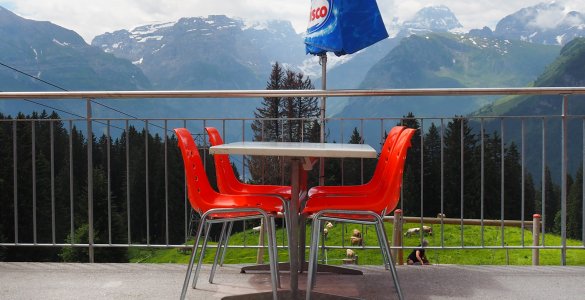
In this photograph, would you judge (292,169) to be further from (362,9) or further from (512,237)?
(512,237)

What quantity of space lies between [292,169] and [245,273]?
1092 millimetres

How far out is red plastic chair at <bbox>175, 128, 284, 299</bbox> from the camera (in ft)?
9.17

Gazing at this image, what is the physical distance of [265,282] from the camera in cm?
354

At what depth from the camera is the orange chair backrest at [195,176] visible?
2.87m

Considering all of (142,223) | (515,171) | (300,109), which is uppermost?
(300,109)

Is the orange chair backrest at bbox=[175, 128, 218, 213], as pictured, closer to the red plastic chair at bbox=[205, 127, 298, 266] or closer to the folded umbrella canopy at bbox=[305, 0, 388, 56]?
the red plastic chair at bbox=[205, 127, 298, 266]

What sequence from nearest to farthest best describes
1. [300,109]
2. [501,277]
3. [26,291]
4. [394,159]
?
[394,159], [26,291], [501,277], [300,109]

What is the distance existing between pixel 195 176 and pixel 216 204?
0.15 m

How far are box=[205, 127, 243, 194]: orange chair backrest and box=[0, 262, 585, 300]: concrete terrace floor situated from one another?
1.66 feet

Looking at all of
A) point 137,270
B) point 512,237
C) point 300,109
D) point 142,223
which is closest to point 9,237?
point 142,223

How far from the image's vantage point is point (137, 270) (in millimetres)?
3934

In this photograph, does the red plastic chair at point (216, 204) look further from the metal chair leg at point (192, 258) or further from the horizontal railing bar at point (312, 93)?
the horizontal railing bar at point (312, 93)

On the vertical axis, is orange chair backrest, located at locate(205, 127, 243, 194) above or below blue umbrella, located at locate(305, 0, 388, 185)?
below

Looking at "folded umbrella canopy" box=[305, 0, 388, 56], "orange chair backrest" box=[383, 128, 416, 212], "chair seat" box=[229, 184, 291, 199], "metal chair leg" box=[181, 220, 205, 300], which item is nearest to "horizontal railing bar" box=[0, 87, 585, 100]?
"folded umbrella canopy" box=[305, 0, 388, 56]
